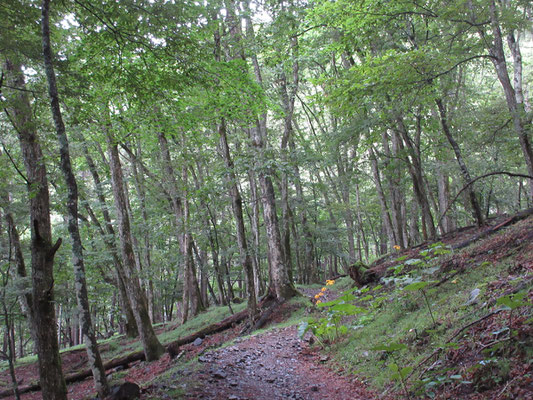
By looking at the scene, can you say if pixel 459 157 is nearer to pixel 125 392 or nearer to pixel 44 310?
pixel 125 392

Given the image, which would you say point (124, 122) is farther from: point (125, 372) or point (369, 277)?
point (369, 277)

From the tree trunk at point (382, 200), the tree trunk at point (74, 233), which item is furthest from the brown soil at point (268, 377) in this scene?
the tree trunk at point (382, 200)

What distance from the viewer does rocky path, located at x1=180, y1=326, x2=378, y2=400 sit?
489 centimetres

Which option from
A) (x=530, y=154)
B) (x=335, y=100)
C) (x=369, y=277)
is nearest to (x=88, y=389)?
(x=369, y=277)

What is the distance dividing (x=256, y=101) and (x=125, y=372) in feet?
27.6

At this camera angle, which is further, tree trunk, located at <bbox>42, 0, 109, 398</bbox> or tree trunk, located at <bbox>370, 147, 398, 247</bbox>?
tree trunk, located at <bbox>370, 147, 398, 247</bbox>

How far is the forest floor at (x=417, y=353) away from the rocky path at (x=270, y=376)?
0.6 inches

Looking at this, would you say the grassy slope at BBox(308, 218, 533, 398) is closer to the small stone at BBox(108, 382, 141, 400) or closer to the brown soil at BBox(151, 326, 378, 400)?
the brown soil at BBox(151, 326, 378, 400)

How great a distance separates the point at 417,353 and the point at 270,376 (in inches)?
102

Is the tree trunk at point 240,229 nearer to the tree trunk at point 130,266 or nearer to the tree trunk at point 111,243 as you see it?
the tree trunk at point 130,266

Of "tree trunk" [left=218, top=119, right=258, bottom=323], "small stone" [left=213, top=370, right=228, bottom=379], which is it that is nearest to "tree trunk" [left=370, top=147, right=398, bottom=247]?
"tree trunk" [left=218, top=119, right=258, bottom=323]

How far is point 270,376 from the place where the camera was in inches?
236

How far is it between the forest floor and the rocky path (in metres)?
0.02

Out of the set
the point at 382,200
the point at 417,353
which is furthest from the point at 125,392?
the point at 382,200
